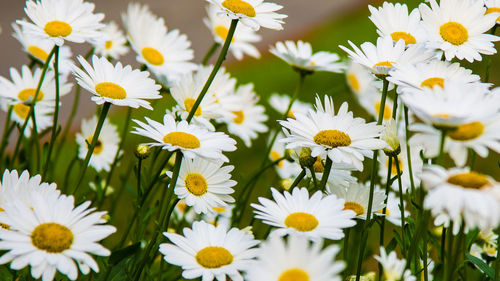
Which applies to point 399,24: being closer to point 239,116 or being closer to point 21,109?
point 239,116

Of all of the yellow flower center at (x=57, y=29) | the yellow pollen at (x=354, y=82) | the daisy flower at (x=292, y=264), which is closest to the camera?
the daisy flower at (x=292, y=264)

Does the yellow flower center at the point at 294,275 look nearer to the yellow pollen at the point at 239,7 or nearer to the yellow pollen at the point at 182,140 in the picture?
the yellow pollen at the point at 182,140

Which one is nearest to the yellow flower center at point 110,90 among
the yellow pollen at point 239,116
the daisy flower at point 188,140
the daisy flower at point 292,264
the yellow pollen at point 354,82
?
the daisy flower at point 188,140

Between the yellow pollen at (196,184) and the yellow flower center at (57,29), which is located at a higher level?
the yellow flower center at (57,29)

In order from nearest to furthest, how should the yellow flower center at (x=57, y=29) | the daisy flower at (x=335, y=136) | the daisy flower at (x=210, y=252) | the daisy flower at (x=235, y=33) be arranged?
the daisy flower at (x=210, y=252) < the daisy flower at (x=335, y=136) < the yellow flower center at (x=57, y=29) < the daisy flower at (x=235, y=33)

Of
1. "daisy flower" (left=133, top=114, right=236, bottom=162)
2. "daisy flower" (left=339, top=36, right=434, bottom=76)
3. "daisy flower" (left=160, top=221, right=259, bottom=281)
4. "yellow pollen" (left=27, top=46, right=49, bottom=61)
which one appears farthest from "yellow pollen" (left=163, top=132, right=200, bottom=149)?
"yellow pollen" (left=27, top=46, right=49, bottom=61)

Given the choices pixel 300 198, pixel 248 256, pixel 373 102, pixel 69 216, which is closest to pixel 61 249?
pixel 69 216

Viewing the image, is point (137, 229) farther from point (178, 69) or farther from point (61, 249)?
point (178, 69)
